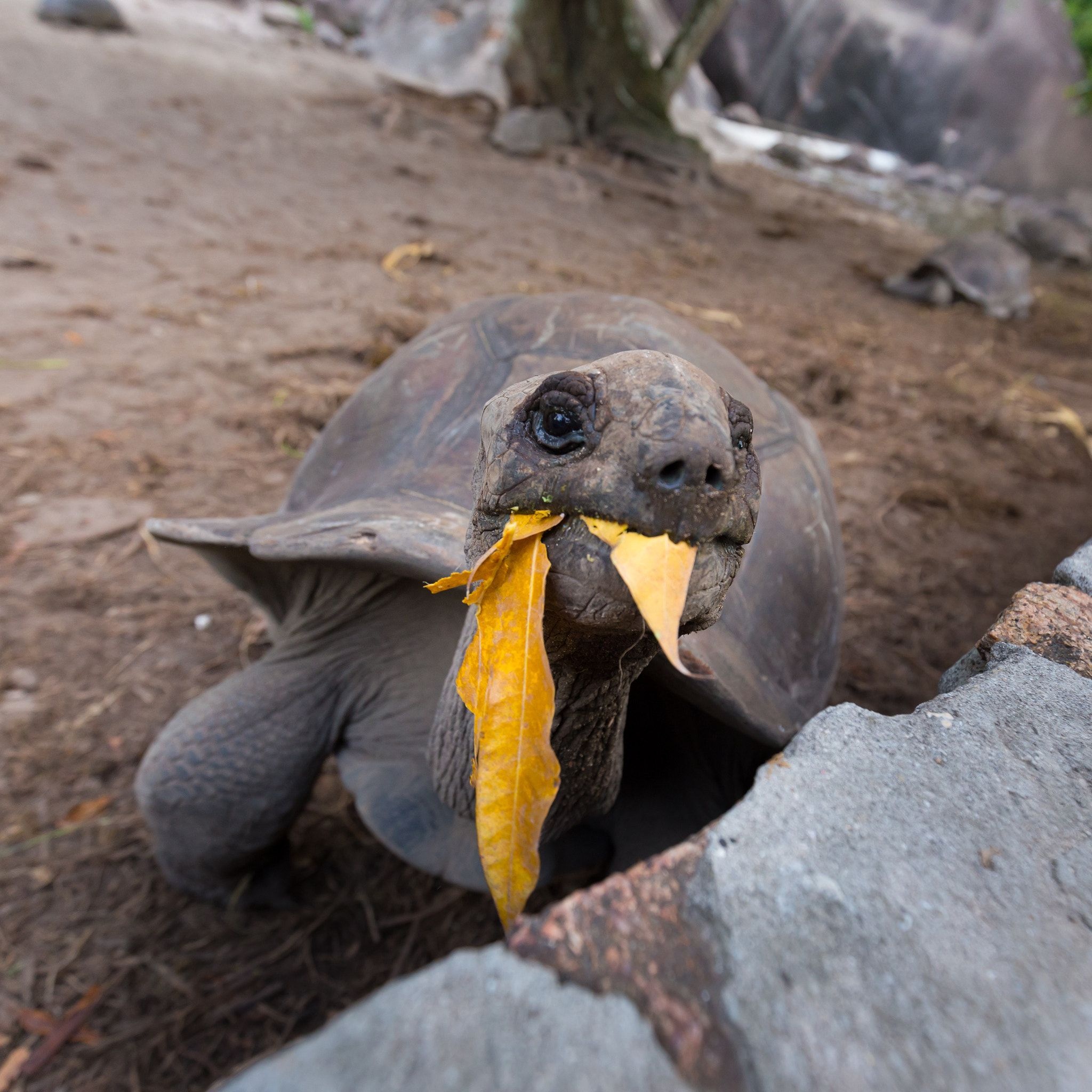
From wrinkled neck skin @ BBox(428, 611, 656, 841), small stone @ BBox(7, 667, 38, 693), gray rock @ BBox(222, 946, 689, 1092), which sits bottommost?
small stone @ BBox(7, 667, 38, 693)

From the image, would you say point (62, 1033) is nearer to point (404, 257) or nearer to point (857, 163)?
point (404, 257)

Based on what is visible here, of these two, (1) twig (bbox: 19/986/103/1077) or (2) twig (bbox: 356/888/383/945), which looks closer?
(1) twig (bbox: 19/986/103/1077)

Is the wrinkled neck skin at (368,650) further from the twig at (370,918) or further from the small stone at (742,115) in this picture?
the small stone at (742,115)

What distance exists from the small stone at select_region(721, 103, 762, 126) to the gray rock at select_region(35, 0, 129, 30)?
11520 mm

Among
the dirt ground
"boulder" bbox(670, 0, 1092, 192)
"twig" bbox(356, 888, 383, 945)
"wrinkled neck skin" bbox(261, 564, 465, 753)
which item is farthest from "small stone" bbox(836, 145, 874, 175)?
"twig" bbox(356, 888, 383, 945)

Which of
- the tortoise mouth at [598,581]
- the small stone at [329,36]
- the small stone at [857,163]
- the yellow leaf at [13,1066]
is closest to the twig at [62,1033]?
the yellow leaf at [13,1066]

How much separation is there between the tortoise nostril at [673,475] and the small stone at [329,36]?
13337 millimetres

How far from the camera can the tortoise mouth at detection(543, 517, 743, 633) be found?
2.45 feet

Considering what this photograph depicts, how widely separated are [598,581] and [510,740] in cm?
19

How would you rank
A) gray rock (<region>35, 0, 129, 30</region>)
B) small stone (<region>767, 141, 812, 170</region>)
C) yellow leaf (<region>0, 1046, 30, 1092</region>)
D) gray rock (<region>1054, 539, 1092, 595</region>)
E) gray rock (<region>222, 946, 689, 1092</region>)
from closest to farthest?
1. gray rock (<region>222, 946, 689, 1092</region>)
2. gray rock (<region>1054, 539, 1092, 595</region>)
3. yellow leaf (<region>0, 1046, 30, 1092</region>)
4. gray rock (<region>35, 0, 129, 30</region>)
5. small stone (<region>767, 141, 812, 170</region>)

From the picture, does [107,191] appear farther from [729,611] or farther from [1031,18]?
[1031,18]

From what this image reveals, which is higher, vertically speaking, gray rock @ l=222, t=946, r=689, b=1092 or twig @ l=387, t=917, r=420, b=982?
gray rock @ l=222, t=946, r=689, b=1092

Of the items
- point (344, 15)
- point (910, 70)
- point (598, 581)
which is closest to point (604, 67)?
point (344, 15)

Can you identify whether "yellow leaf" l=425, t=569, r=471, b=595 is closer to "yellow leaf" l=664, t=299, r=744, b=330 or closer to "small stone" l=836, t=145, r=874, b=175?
"yellow leaf" l=664, t=299, r=744, b=330
